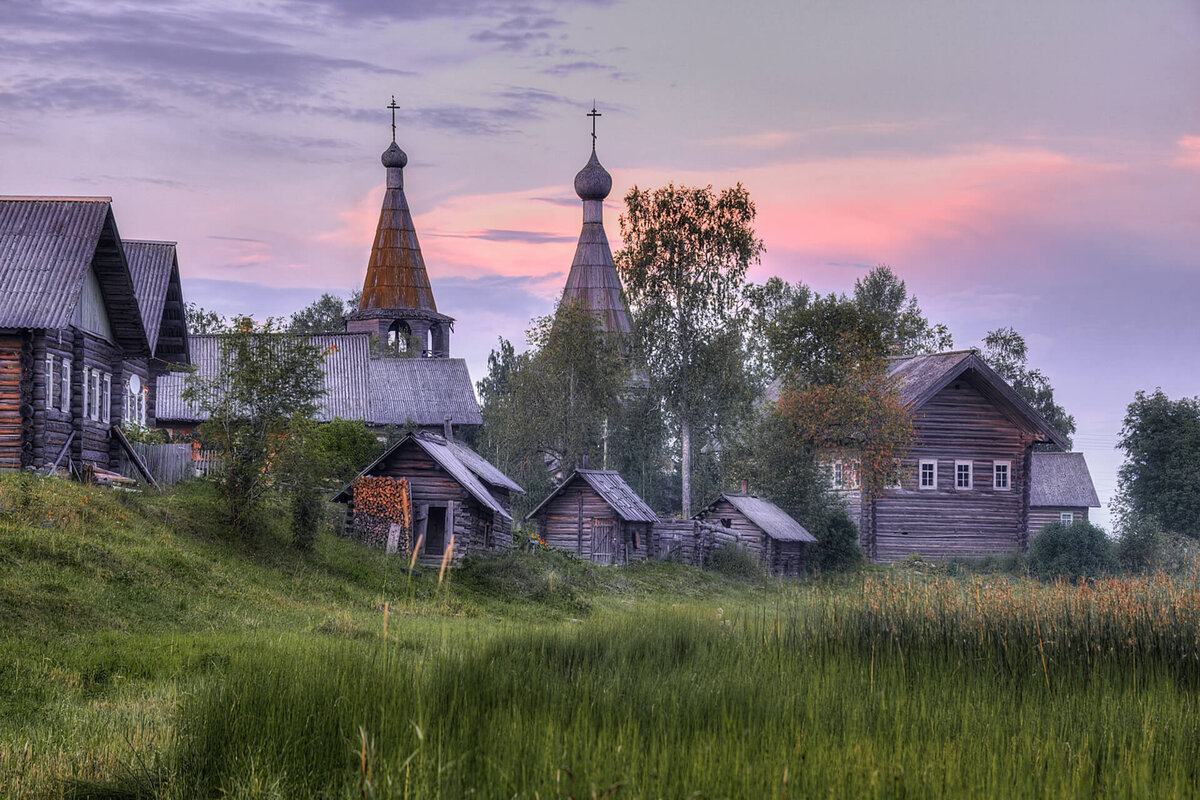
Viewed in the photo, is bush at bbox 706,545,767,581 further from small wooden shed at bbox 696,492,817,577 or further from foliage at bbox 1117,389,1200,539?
foliage at bbox 1117,389,1200,539

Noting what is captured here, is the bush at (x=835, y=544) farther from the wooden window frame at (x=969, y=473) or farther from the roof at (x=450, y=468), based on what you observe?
the roof at (x=450, y=468)

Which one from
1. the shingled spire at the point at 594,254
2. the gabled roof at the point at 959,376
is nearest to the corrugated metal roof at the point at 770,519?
the gabled roof at the point at 959,376

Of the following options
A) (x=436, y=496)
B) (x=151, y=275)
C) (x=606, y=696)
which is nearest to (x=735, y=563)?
(x=436, y=496)

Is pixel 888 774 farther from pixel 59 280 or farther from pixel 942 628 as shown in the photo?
pixel 59 280

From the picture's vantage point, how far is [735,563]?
41.8 m

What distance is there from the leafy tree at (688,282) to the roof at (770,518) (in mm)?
8778

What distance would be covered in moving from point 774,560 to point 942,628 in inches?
1144

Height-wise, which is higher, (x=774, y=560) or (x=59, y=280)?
(x=59, y=280)

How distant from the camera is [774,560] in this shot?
4334 cm

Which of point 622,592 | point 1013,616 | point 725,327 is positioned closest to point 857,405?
point 725,327

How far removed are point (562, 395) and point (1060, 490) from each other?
92.4 feet

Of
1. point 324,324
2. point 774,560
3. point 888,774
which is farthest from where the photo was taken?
point 324,324

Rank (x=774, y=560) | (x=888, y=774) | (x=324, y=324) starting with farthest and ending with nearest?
(x=324, y=324) → (x=774, y=560) → (x=888, y=774)

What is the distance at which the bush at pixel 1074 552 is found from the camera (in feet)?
135
